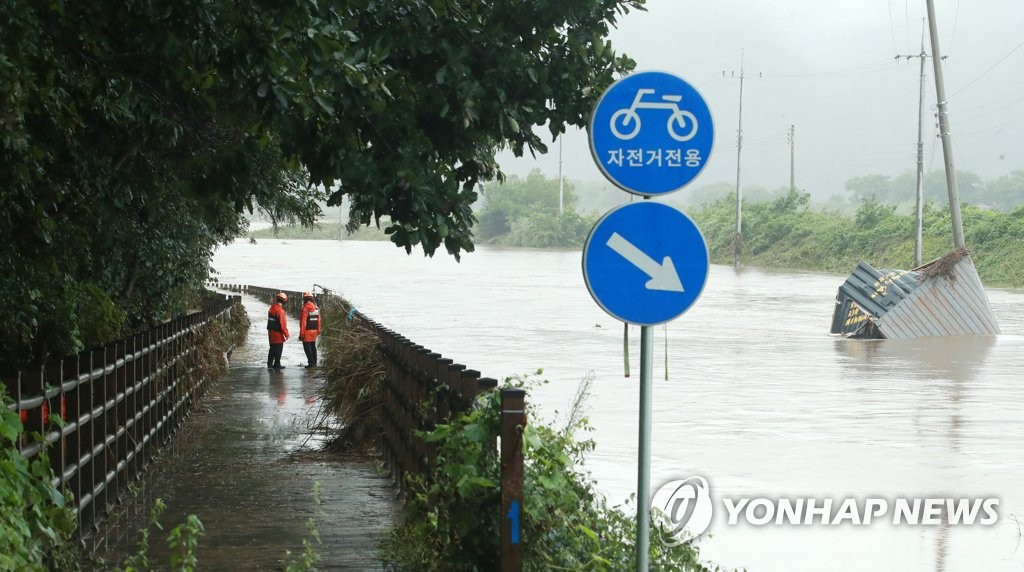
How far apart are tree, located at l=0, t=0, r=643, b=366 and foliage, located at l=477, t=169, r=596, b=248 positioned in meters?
132

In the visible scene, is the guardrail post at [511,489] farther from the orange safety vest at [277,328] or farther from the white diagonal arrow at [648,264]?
the orange safety vest at [277,328]

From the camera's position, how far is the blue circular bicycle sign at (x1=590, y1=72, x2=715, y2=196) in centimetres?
555

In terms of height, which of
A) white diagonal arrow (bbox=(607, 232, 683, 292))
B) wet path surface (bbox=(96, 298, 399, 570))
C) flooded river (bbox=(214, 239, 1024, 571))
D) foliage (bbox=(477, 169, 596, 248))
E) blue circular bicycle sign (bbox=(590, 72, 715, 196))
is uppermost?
foliage (bbox=(477, 169, 596, 248))

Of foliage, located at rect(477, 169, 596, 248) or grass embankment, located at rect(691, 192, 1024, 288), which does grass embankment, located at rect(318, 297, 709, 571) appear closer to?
grass embankment, located at rect(691, 192, 1024, 288)

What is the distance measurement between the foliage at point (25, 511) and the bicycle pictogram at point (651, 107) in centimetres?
282

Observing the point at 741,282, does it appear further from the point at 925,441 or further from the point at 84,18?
the point at 84,18

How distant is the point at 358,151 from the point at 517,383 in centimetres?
180

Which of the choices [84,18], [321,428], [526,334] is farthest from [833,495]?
[526,334]

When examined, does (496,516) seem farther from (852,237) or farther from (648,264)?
(852,237)

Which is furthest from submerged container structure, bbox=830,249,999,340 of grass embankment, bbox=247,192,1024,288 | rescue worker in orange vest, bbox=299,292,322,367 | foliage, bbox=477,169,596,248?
foliage, bbox=477,169,596,248

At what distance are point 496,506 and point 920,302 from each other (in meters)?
27.8

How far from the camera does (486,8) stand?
8289 mm

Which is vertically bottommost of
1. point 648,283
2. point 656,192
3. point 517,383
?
point 517,383

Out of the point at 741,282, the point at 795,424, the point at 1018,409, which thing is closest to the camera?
the point at 795,424
